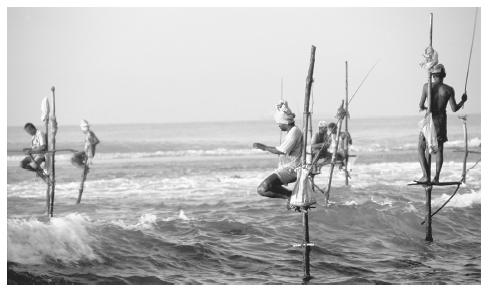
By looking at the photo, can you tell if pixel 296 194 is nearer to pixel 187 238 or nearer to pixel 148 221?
pixel 187 238

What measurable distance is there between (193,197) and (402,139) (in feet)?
146

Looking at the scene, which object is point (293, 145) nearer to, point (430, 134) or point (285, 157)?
point (285, 157)

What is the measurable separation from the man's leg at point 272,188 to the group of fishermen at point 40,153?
25.7ft

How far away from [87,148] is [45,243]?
818cm

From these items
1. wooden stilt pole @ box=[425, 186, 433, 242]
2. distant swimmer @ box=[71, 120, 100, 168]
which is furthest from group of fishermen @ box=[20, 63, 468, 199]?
distant swimmer @ box=[71, 120, 100, 168]

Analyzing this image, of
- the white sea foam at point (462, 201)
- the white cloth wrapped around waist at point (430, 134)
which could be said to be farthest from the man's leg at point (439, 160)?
the white sea foam at point (462, 201)

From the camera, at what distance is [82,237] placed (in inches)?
517

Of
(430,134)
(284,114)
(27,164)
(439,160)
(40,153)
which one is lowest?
(27,164)

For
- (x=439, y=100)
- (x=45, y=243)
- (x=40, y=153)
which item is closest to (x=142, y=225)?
(x=40, y=153)

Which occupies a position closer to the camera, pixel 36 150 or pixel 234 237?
pixel 234 237

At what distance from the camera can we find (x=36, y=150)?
51.8 feet

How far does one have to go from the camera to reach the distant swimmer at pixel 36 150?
15.8 metres

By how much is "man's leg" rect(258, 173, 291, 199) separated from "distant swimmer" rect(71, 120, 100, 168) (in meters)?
10.7

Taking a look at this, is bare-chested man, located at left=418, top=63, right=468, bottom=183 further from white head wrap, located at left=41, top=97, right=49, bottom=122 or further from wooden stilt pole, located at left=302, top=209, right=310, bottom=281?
white head wrap, located at left=41, top=97, right=49, bottom=122
